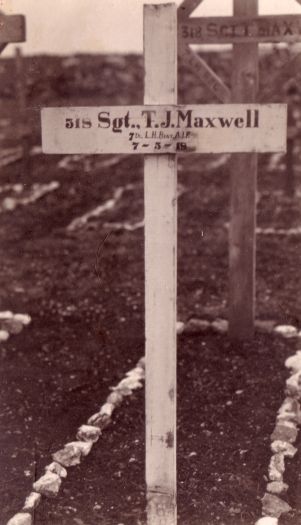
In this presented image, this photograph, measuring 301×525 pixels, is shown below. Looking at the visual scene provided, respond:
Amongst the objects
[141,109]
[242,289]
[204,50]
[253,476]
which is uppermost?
[204,50]

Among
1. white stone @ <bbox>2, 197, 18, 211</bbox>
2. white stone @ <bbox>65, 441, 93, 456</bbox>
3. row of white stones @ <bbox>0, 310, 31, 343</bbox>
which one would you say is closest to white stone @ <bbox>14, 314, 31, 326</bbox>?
row of white stones @ <bbox>0, 310, 31, 343</bbox>

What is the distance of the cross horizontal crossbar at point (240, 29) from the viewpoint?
551 centimetres

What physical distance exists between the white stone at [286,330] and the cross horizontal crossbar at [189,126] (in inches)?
133

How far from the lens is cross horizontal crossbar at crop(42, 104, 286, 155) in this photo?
3.47 m

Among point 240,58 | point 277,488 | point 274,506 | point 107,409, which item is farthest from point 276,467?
point 240,58

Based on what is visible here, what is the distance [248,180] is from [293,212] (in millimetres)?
5730

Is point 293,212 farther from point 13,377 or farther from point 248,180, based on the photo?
point 13,377

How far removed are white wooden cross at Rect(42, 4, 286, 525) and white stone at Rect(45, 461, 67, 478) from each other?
3.50 ft

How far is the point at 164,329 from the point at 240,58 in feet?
9.00

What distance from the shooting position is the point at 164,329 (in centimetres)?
363

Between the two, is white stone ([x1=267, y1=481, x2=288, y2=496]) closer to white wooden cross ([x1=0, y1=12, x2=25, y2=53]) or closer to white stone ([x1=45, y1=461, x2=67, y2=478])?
white stone ([x1=45, y1=461, x2=67, y2=478])

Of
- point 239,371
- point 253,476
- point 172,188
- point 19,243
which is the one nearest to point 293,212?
point 19,243

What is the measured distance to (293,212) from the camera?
Result: 1159 centimetres

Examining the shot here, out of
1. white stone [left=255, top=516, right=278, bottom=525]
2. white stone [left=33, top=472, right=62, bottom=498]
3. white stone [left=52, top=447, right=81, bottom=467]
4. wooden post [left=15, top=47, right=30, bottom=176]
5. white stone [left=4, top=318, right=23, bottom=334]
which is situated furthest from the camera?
wooden post [left=15, top=47, right=30, bottom=176]
